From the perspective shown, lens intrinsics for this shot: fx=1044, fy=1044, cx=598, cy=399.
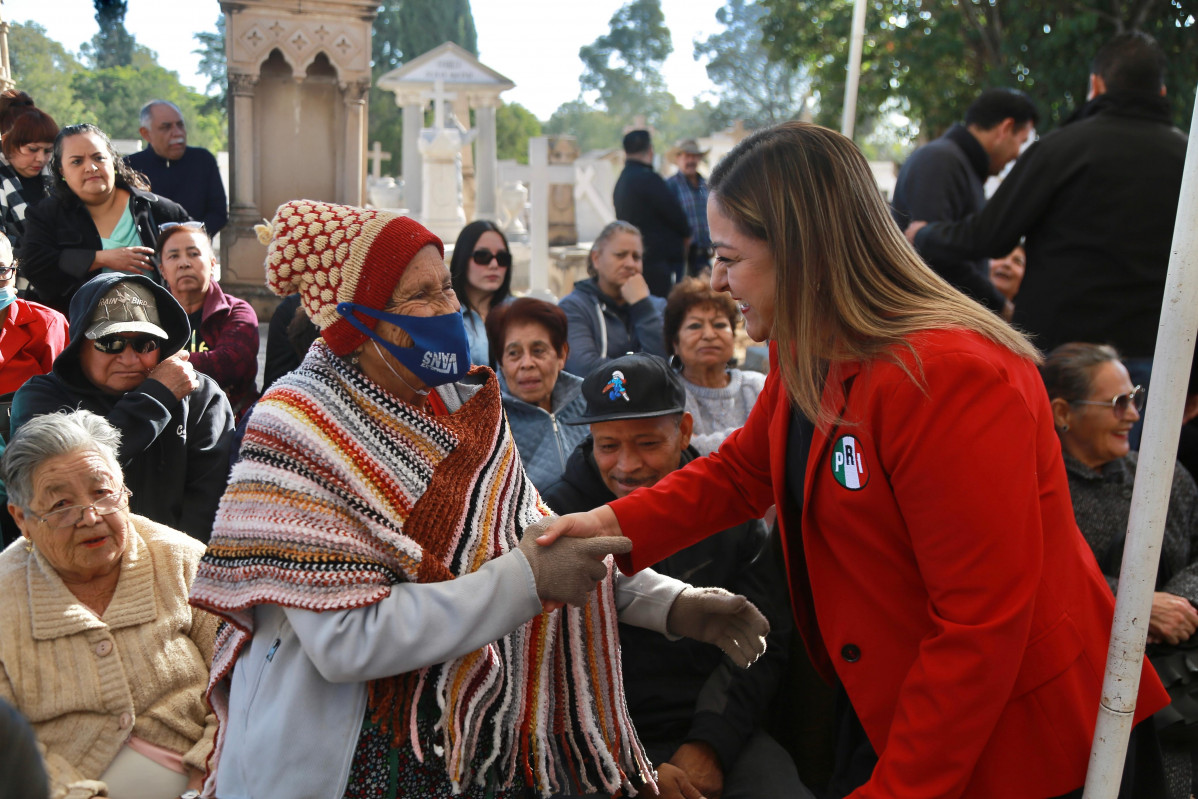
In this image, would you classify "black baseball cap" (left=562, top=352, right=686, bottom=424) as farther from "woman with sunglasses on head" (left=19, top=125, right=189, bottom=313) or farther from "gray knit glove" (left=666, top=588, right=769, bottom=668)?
"woman with sunglasses on head" (left=19, top=125, right=189, bottom=313)

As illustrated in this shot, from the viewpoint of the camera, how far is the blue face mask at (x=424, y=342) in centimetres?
211

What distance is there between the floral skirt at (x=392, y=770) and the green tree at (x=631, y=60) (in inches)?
3064

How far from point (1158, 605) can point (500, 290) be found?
321cm

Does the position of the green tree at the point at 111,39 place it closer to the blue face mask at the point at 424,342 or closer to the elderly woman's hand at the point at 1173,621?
the blue face mask at the point at 424,342

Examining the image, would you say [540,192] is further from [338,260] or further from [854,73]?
[338,260]

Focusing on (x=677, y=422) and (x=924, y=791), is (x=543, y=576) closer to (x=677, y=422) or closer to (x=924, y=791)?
(x=924, y=791)

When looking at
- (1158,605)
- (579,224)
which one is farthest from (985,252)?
(579,224)

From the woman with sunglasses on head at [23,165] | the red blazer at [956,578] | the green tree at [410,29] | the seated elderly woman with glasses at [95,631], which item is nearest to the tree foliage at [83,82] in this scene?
the woman with sunglasses on head at [23,165]

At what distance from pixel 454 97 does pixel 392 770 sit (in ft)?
54.9

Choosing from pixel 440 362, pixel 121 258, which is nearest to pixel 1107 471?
pixel 440 362

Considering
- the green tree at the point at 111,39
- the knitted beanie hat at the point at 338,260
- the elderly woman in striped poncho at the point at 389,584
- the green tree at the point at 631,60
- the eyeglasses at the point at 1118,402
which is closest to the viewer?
the elderly woman in striped poncho at the point at 389,584

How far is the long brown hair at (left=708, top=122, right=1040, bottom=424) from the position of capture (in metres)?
1.73

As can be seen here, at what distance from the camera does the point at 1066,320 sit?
4.02 m

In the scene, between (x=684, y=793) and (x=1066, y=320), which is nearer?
(x=684, y=793)
